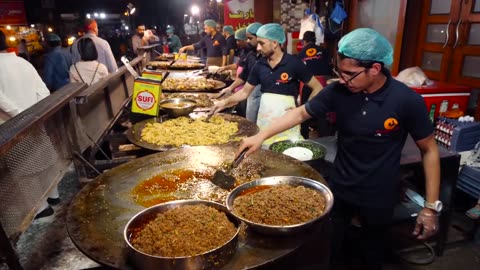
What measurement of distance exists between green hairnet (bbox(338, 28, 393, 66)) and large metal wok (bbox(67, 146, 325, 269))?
93 centimetres

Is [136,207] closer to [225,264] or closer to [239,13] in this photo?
[225,264]

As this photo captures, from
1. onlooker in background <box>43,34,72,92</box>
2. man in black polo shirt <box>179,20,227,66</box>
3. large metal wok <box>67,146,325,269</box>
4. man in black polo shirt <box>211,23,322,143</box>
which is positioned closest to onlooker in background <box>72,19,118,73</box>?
onlooker in background <box>43,34,72,92</box>

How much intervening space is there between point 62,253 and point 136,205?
6.55ft

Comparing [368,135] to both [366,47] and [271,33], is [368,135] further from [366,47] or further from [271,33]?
[271,33]

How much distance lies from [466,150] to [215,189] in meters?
3.76

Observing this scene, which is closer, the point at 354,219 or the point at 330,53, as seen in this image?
the point at 354,219

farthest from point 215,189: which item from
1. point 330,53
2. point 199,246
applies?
point 330,53

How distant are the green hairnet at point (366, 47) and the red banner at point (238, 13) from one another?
11189 mm

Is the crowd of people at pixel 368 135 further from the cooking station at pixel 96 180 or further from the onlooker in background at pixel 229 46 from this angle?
the onlooker in background at pixel 229 46

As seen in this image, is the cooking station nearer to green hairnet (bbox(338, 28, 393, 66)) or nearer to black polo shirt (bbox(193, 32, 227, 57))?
green hairnet (bbox(338, 28, 393, 66))

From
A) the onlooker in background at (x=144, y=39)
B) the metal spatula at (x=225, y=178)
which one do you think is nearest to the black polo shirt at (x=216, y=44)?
the onlooker in background at (x=144, y=39)

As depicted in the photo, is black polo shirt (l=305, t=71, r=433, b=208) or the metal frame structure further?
black polo shirt (l=305, t=71, r=433, b=208)

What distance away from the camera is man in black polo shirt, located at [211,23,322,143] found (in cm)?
432

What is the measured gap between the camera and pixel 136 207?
2143 mm
